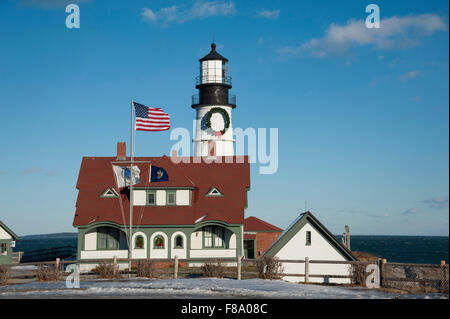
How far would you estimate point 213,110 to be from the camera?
51.4m

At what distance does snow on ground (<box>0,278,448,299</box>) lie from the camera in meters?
20.8

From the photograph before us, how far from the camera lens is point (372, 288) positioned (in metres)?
23.5

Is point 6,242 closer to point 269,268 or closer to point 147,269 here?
point 147,269

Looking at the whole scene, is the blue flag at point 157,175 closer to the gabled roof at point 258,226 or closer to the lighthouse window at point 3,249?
the gabled roof at point 258,226

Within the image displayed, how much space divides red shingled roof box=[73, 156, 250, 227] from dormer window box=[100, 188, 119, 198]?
24 centimetres

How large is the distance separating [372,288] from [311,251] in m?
8.98

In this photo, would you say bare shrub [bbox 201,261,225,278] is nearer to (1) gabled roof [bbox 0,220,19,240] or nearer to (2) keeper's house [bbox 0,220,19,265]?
(2) keeper's house [bbox 0,220,19,265]

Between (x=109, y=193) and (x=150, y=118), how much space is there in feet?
35.2

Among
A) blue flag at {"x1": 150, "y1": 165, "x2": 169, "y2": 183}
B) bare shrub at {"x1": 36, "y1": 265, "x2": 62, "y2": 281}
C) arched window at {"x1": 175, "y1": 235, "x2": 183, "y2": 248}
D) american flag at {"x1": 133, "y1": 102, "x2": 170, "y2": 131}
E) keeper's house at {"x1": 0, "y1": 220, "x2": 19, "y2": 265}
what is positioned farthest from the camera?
keeper's house at {"x1": 0, "y1": 220, "x2": 19, "y2": 265}

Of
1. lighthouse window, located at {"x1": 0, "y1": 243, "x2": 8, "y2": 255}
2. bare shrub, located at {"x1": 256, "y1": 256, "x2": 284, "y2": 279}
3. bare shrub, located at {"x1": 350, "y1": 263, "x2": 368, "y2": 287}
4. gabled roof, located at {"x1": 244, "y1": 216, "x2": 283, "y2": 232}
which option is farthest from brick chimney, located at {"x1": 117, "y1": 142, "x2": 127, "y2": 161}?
bare shrub, located at {"x1": 350, "y1": 263, "x2": 368, "y2": 287}
